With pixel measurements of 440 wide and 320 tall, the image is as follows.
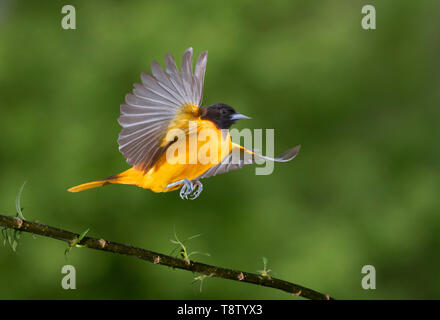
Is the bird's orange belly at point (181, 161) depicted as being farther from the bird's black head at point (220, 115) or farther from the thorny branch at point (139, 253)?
the thorny branch at point (139, 253)

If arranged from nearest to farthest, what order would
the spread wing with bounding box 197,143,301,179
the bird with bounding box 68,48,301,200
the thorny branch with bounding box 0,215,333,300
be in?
1. the thorny branch with bounding box 0,215,333,300
2. the bird with bounding box 68,48,301,200
3. the spread wing with bounding box 197,143,301,179

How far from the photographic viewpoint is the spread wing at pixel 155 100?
0.71 meters

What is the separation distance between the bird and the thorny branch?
10 centimetres

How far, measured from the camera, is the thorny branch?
2.03 feet

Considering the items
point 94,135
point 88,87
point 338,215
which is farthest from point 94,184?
point 338,215

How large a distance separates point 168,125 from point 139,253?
0.62ft

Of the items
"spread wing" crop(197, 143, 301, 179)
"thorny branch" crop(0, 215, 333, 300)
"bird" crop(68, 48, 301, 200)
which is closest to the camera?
"thorny branch" crop(0, 215, 333, 300)

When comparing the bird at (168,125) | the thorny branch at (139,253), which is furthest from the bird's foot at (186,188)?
the thorny branch at (139,253)

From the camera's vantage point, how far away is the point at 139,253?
2.18ft

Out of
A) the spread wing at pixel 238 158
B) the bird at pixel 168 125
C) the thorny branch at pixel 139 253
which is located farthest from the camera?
the spread wing at pixel 238 158

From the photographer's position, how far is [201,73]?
724 mm

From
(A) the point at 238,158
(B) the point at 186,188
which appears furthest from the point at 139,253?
(A) the point at 238,158

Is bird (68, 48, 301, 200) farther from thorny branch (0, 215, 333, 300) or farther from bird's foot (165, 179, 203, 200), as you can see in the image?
thorny branch (0, 215, 333, 300)

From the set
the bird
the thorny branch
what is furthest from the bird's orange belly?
the thorny branch
